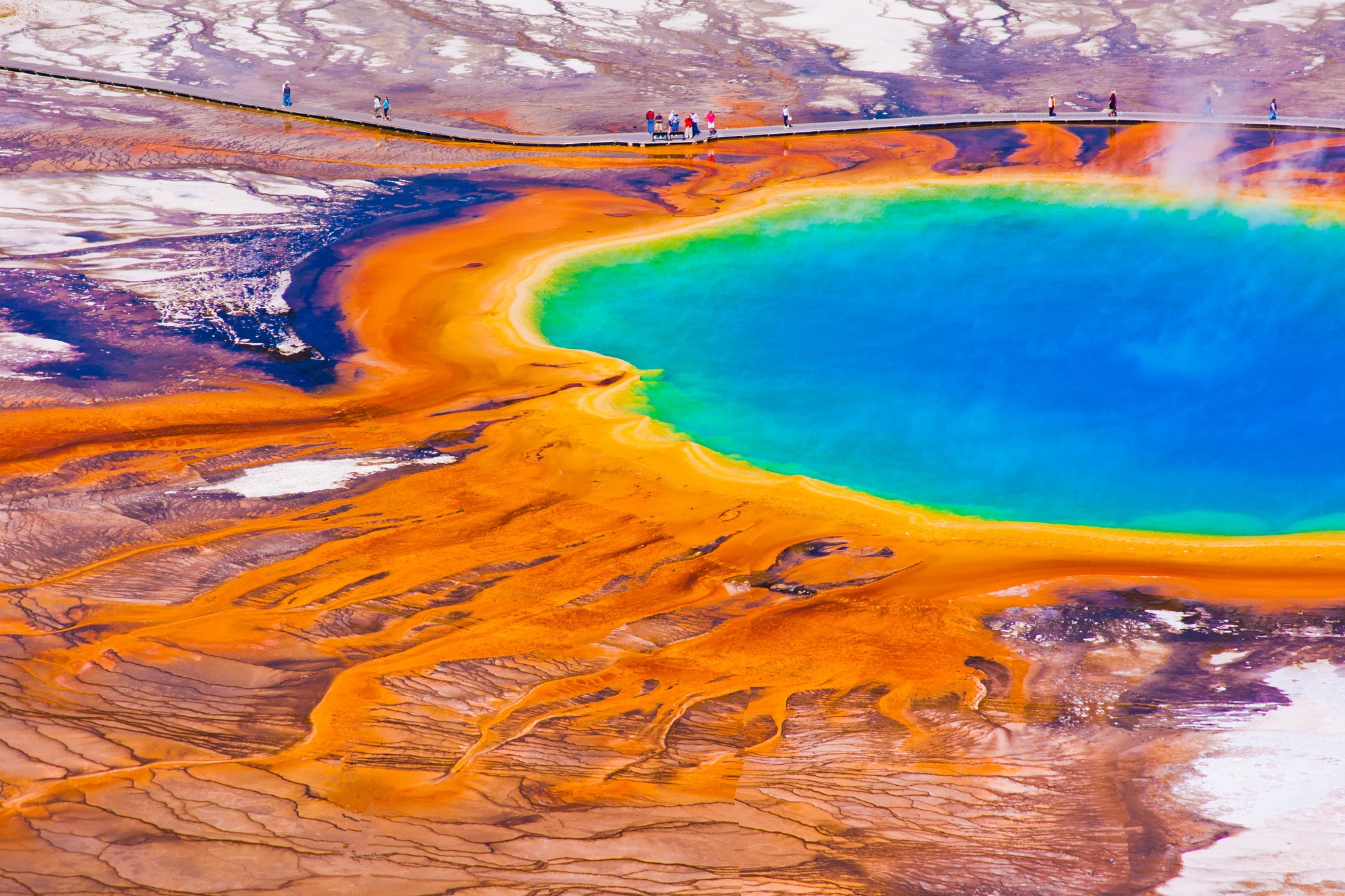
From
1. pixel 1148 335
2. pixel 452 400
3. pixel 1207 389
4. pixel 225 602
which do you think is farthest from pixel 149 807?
pixel 1148 335

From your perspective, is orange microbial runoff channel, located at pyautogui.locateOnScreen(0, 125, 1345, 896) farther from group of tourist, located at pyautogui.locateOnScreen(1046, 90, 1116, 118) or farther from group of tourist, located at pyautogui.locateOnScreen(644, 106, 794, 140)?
group of tourist, located at pyautogui.locateOnScreen(1046, 90, 1116, 118)

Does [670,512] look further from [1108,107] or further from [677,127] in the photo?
[1108,107]

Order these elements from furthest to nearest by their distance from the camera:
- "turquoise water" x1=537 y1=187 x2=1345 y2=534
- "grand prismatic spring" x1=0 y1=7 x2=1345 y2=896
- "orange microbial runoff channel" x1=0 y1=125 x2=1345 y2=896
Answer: "turquoise water" x1=537 y1=187 x2=1345 y2=534
"grand prismatic spring" x1=0 y1=7 x2=1345 y2=896
"orange microbial runoff channel" x1=0 y1=125 x2=1345 y2=896

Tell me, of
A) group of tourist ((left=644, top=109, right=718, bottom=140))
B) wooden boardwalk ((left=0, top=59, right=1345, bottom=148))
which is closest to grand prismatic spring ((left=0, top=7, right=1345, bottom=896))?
wooden boardwalk ((left=0, top=59, right=1345, bottom=148))

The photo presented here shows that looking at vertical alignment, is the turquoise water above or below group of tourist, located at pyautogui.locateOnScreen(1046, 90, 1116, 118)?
below

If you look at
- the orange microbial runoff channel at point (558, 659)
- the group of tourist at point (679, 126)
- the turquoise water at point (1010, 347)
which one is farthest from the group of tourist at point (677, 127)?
the orange microbial runoff channel at point (558, 659)
